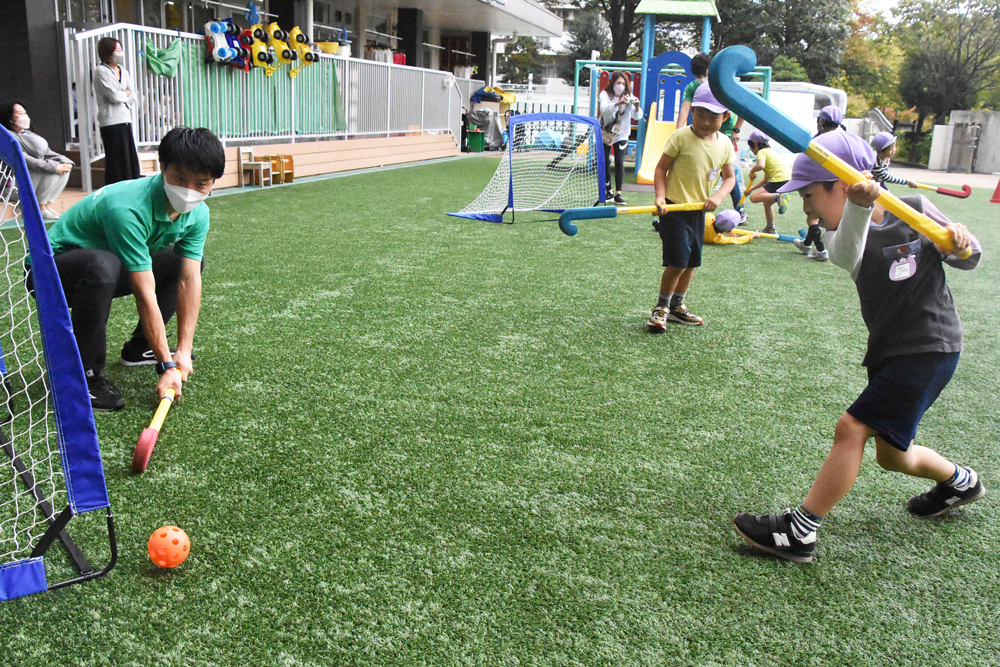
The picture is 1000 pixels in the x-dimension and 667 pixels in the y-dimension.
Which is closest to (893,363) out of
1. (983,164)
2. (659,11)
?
(659,11)

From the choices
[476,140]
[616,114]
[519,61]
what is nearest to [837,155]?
[616,114]

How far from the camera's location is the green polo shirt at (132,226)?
3027 millimetres

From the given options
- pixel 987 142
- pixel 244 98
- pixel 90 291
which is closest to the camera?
pixel 90 291

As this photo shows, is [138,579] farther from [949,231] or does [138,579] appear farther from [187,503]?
[949,231]

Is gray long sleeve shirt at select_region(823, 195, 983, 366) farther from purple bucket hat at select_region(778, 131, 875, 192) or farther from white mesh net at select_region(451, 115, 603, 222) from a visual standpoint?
white mesh net at select_region(451, 115, 603, 222)

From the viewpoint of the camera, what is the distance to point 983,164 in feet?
83.3

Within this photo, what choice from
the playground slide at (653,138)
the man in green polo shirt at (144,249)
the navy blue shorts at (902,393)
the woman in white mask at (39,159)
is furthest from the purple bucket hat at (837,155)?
the playground slide at (653,138)

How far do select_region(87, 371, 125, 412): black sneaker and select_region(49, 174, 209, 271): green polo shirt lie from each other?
0.51 m

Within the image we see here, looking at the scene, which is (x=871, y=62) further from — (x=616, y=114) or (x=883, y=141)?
(x=883, y=141)

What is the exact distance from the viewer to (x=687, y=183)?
4.82m

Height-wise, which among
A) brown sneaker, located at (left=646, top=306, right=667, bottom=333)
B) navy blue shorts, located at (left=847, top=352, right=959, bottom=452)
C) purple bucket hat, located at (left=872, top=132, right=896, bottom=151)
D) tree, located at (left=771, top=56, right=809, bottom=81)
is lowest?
brown sneaker, located at (left=646, top=306, right=667, bottom=333)

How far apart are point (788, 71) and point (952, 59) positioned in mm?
7406

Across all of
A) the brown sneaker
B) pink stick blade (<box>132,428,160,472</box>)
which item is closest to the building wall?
the brown sneaker

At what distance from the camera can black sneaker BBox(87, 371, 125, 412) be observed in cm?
327
